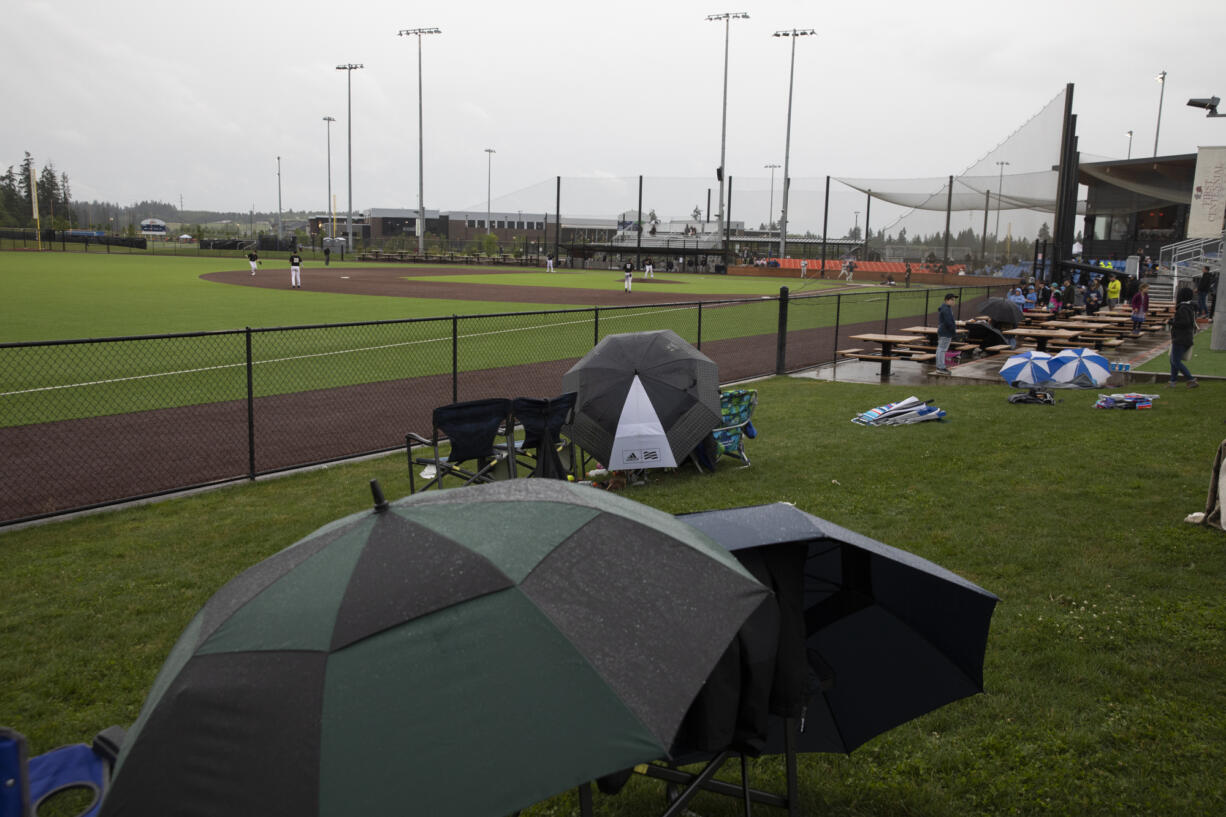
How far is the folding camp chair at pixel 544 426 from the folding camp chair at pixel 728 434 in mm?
1879

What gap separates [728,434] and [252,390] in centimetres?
638

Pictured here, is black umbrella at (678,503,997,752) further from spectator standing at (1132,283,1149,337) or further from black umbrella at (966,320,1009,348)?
spectator standing at (1132,283,1149,337)

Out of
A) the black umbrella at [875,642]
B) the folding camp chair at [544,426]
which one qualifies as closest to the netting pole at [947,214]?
the folding camp chair at [544,426]

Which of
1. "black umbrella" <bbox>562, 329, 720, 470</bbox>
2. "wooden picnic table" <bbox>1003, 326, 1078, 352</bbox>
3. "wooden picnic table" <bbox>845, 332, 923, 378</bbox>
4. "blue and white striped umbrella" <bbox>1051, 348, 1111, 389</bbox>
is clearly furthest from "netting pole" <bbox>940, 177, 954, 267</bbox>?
A: "black umbrella" <bbox>562, 329, 720, 470</bbox>

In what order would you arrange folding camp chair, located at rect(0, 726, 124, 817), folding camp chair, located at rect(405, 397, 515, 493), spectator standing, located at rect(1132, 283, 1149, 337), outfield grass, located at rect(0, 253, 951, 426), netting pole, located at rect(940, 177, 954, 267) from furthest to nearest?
netting pole, located at rect(940, 177, 954, 267) → spectator standing, located at rect(1132, 283, 1149, 337) → outfield grass, located at rect(0, 253, 951, 426) → folding camp chair, located at rect(405, 397, 515, 493) → folding camp chair, located at rect(0, 726, 124, 817)

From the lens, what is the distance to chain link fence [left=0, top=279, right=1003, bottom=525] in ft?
33.1

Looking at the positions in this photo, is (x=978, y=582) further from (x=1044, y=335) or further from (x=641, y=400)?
(x=1044, y=335)

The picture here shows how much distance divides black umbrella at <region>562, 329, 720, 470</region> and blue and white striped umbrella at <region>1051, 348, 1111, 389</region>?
9094 millimetres

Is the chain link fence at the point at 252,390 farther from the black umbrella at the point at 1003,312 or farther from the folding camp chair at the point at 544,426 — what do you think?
the black umbrella at the point at 1003,312

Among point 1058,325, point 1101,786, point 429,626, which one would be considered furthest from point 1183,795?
point 1058,325

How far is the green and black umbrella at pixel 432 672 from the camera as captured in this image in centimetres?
206

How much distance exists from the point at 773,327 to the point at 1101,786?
2479 centimetres

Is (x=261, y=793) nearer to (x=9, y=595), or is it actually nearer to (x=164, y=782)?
(x=164, y=782)

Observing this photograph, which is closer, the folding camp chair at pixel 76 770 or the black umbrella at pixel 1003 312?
the folding camp chair at pixel 76 770
